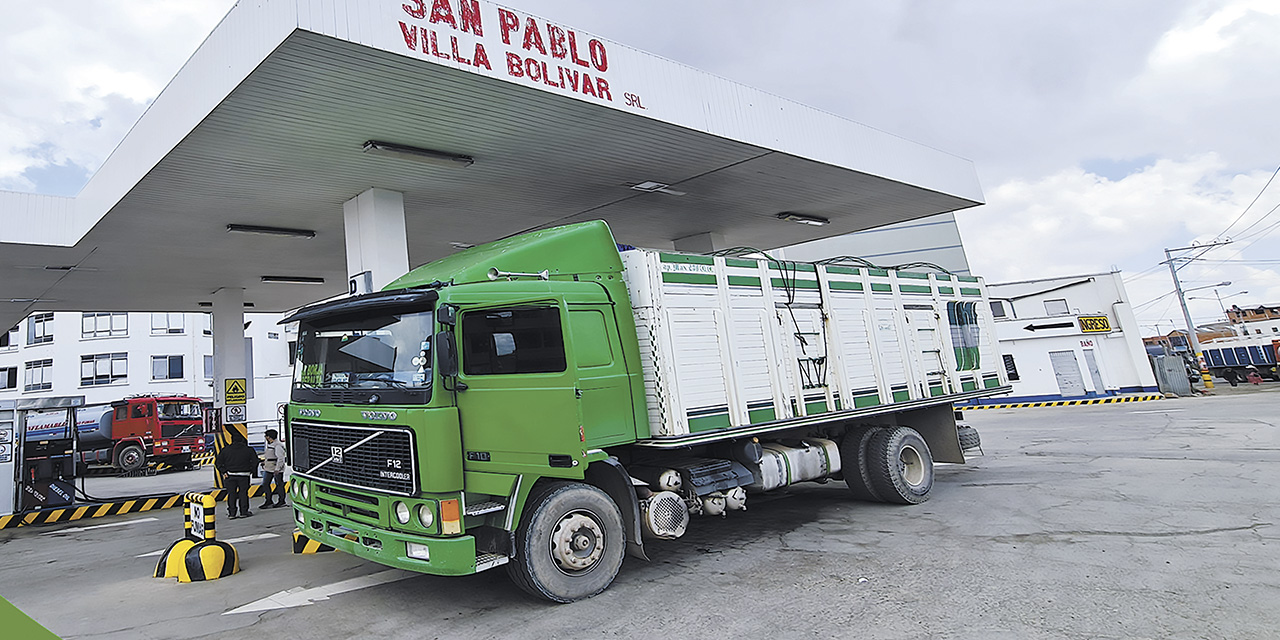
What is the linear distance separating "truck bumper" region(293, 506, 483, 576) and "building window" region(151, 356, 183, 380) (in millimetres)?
36815

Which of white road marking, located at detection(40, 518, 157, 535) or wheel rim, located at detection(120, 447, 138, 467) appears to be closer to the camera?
white road marking, located at detection(40, 518, 157, 535)

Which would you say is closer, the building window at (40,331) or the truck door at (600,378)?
the truck door at (600,378)

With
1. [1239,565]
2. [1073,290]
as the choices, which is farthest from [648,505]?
[1073,290]

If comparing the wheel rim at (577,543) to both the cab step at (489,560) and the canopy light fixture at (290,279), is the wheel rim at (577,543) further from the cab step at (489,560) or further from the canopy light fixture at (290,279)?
the canopy light fixture at (290,279)


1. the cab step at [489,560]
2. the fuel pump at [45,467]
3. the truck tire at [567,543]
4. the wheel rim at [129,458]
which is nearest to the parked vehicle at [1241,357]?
the truck tire at [567,543]

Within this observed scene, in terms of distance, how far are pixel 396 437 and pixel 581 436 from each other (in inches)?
54.8

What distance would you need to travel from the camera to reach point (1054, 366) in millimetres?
27297

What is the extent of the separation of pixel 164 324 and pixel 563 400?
38.8 metres

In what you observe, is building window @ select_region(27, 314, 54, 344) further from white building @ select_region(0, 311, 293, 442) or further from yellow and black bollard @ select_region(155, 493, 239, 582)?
yellow and black bollard @ select_region(155, 493, 239, 582)

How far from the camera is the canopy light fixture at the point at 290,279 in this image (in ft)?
47.7

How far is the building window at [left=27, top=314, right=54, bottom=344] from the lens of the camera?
3441 cm

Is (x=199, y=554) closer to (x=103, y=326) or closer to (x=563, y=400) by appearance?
(x=563, y=400)

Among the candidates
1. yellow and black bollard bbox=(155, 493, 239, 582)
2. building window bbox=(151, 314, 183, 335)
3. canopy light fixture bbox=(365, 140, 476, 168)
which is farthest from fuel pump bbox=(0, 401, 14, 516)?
building window bbox=(151, 314, 183, 335)

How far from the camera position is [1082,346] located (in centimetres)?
2680
